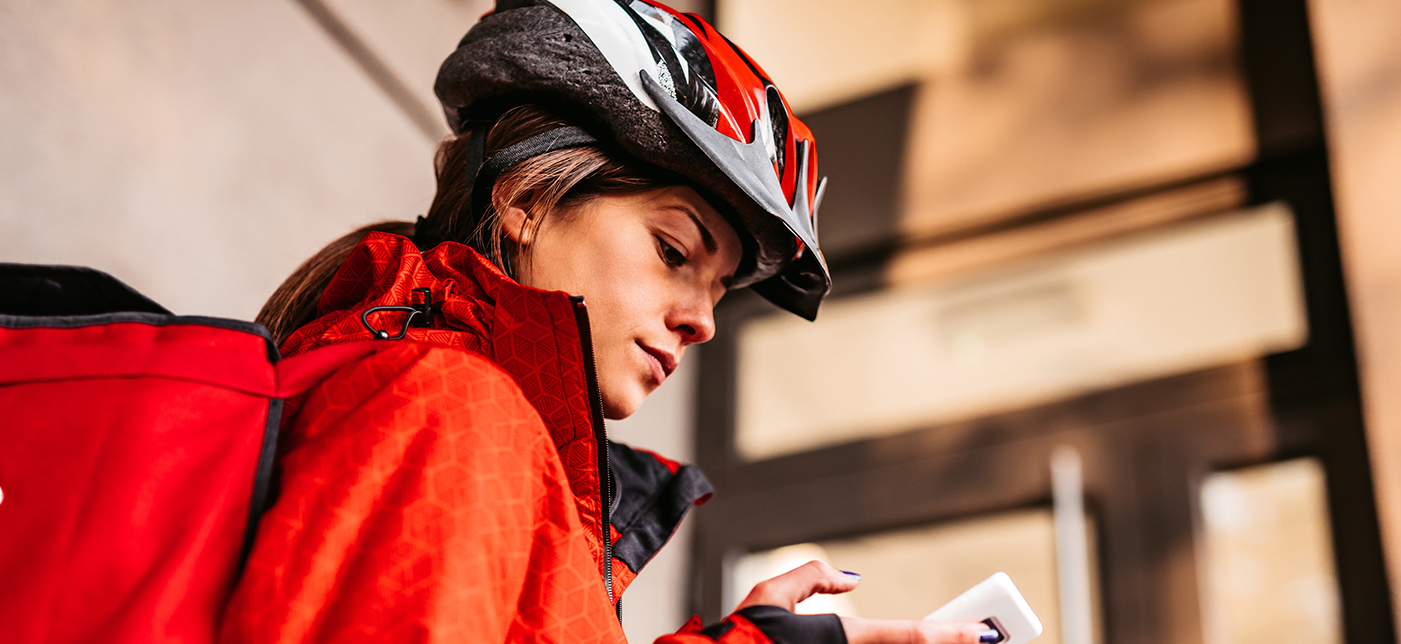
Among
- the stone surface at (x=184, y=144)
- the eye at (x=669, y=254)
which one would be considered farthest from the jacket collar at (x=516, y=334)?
the stone surface at (x=184, y=144)

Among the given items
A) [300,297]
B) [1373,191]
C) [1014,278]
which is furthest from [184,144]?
[1373,191]

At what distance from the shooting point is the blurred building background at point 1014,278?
68.3 inches

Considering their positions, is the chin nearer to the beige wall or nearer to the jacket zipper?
the jacket zipper

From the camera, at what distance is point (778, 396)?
2855 millimetres

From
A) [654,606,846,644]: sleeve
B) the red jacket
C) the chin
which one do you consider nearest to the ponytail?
the red jacket

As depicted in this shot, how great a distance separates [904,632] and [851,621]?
0.15 feet

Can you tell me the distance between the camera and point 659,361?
1.03m

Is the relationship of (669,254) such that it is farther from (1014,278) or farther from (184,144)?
(1014,278)

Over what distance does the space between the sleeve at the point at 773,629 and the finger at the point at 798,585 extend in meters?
0.03

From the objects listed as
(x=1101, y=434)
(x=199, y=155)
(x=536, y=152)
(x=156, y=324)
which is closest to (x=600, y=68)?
(x=536, y=152)

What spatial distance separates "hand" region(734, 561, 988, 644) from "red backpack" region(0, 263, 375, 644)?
1.37ft

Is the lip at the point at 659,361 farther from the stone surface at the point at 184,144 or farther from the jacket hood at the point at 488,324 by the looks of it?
the stone surface at the point at 184,144

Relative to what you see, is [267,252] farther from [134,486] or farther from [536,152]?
[134,486]

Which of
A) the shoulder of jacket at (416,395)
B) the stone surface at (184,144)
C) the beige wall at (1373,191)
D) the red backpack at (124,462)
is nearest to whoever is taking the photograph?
the red backpack at (124,462)
